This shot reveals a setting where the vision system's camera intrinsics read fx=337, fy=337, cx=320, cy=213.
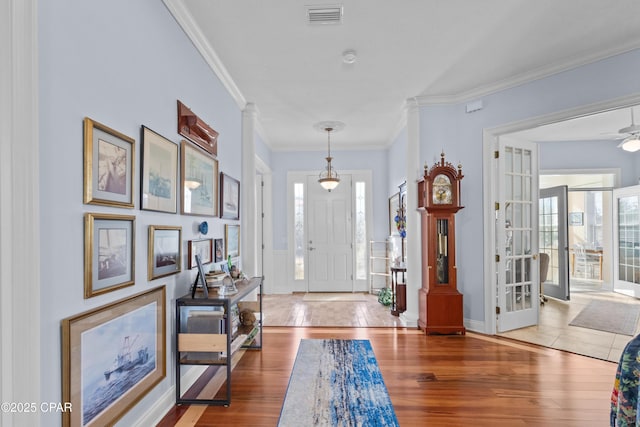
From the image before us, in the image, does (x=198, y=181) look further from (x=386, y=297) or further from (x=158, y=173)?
(x=386, y=297)

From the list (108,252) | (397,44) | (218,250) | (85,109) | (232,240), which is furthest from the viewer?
(232,240)

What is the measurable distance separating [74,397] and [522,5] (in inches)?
135

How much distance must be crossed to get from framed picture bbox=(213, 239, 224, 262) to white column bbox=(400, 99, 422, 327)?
2186mm

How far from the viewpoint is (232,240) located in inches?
143

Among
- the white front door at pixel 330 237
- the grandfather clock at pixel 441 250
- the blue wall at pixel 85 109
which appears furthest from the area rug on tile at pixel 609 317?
the blue wall at pixel 85 109

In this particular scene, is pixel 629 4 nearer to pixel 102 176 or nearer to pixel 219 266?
pixel 102 176

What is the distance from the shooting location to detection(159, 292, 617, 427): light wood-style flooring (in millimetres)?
2164

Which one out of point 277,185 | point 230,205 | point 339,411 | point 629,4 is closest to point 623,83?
point 629,4

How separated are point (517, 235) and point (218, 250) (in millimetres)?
3400

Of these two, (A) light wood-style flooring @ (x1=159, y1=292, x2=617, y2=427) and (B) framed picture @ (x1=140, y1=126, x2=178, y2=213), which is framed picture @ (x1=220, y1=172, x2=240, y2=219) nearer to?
(B) framed picture @ (x1=140, y1=126, x2=178, y2=213)

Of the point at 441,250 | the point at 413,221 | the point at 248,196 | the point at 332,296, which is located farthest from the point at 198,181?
the point at 332,296

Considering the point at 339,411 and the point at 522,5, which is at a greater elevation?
the point at 522,5

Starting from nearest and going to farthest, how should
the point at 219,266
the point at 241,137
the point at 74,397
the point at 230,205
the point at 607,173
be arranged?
1. the point at 74,397
2. the point at 219,266
3. the point at 230,205
4. the point at 241,137
5. the point at 607,173

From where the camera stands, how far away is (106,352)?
1.59 meters
